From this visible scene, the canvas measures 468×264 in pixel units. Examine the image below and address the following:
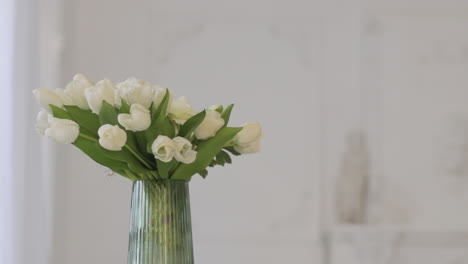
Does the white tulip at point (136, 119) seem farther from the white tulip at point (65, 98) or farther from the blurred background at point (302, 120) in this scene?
the blurred background at point (302, 120)

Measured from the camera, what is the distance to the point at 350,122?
384 cm

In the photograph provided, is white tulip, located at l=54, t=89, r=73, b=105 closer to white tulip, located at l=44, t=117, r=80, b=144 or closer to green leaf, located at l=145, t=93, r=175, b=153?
white tulip, located at l=44, t=117, r=80, b=144

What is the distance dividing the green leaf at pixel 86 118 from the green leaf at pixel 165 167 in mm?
164

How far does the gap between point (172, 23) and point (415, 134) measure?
62.6 inches

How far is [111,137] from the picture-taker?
48.4 inches

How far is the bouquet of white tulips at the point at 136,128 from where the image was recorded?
125cm

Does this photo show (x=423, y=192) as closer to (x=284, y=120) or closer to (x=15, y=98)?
(x=284, y=120)

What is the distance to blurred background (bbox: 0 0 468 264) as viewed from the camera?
3695 millimetres

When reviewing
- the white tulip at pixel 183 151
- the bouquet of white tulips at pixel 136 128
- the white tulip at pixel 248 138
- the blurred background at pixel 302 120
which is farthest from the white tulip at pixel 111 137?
the blurred background at pixel 302 120

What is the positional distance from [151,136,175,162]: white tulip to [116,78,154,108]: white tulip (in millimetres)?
94

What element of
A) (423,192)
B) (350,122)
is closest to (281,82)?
(350,122)

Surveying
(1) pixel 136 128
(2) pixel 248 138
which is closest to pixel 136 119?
(1) pixel 136 128

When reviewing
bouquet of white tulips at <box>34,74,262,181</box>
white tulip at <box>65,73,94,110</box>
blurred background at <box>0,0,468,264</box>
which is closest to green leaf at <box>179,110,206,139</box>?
bouquet of white tulips at <box>34,74,262,181</box>

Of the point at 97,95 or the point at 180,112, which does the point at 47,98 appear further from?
the point at 180,112
